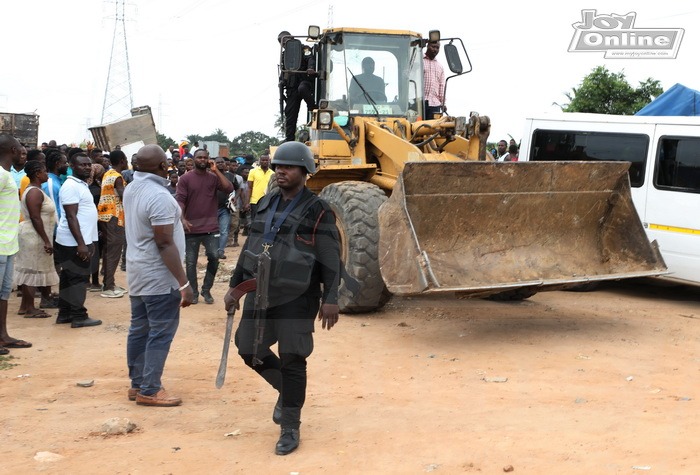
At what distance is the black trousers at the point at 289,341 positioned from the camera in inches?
187

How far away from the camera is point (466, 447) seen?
4.67 metres

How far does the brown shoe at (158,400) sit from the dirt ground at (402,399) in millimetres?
64

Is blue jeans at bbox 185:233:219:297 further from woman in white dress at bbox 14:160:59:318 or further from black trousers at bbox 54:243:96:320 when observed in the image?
woman in white dress at bbox 14:160:59:318

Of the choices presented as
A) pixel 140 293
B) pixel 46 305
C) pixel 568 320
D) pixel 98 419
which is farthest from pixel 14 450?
pixel 568 320

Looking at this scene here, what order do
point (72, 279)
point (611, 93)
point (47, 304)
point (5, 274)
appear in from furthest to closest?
point (611, 93) < point (47, 304) < point (72, 279) < point (5, 274)

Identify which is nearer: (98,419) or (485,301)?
(98,419)

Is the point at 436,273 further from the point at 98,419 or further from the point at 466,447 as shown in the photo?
the point at 98,419

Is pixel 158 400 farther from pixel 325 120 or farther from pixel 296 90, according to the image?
pixel 296 90

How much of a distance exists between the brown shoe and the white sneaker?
15.1ft

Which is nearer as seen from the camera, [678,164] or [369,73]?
[678,164]

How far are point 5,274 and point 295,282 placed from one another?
135 inches

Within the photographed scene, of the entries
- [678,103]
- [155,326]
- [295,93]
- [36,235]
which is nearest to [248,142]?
[678,103]

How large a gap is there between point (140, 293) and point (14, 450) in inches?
50.8

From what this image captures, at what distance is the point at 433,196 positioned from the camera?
25.0 feet
